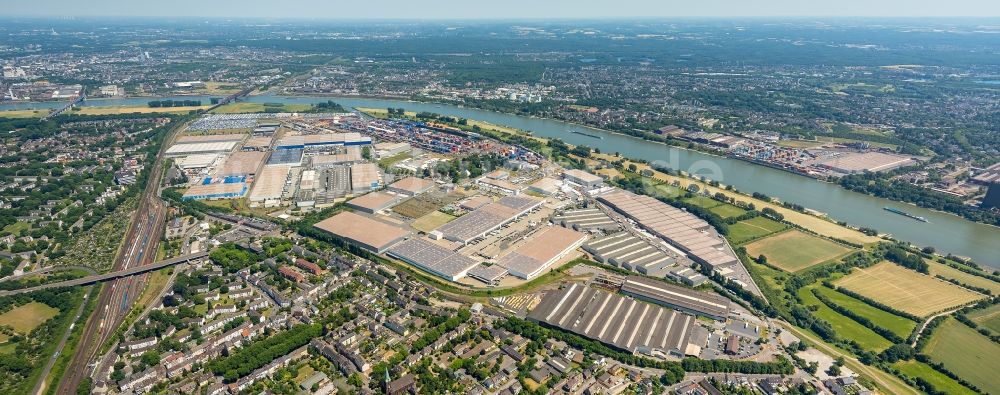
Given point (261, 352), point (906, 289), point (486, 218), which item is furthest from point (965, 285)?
point (261, 352)

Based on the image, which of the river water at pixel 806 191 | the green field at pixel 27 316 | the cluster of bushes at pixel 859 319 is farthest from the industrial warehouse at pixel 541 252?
the green field at pixel 27 316

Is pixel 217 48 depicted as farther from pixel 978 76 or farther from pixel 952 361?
pixel 978 76

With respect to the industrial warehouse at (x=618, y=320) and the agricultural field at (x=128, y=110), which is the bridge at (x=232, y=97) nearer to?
the agricultural field at (x=128, y=110)

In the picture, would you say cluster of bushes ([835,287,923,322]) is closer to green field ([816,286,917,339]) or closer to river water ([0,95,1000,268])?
green field ([816,286,917,339])

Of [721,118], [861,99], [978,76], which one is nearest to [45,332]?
[721,118]

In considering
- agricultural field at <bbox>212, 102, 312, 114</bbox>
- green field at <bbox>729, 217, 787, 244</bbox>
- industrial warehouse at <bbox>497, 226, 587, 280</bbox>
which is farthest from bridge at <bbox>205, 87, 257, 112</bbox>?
green field at <bbox>729, 217, 787, 244</bbox>

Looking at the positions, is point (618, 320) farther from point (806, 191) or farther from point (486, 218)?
point (806, 191)
